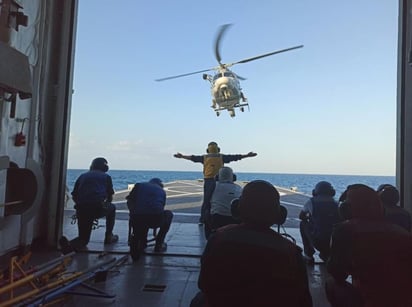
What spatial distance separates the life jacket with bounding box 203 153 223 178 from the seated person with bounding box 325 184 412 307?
4.66 m

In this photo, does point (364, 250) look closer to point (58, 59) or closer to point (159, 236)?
point (159, 236)

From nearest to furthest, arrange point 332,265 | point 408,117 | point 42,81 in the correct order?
point 332,265 < point 408,117 < point 42,81

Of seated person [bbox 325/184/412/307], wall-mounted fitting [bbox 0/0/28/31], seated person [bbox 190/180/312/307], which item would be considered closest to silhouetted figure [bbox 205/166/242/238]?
seated person [bbox 325/184/412/307]

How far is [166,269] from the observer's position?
408 centimetres

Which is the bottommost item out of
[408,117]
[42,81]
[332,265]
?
[332,265]

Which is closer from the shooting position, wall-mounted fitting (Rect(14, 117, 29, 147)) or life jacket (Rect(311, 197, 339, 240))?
life jacket (Rect(311, 197, 339, 240))

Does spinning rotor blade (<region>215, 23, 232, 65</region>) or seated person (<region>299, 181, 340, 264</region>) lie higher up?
spinning rotor blade (<region>215, 23, 232, 65</region>)

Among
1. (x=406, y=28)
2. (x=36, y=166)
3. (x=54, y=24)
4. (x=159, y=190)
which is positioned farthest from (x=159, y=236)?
(x=406, y=28)

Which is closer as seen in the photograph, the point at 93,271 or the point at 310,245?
the point at 93,271

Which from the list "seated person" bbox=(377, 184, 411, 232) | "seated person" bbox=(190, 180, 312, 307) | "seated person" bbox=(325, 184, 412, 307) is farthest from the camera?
"seated person" bbox=(377, 184, 411, 232)

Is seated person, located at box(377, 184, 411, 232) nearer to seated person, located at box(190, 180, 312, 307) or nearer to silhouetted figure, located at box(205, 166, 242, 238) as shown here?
silhouetted figure, located at box(205, 166, 242, 238)

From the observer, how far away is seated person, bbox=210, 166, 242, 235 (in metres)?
4.61

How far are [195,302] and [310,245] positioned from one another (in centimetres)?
301

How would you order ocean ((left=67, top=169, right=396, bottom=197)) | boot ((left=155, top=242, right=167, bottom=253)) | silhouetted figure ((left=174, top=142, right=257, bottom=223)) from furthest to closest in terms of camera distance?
ocean ((left=67, top=169, right=396, bottom=197)), silhouetted figure ((left=174, top=142, right=257, bottom=223)), boot ((left=155, top=242, right=167, bottom=253))
